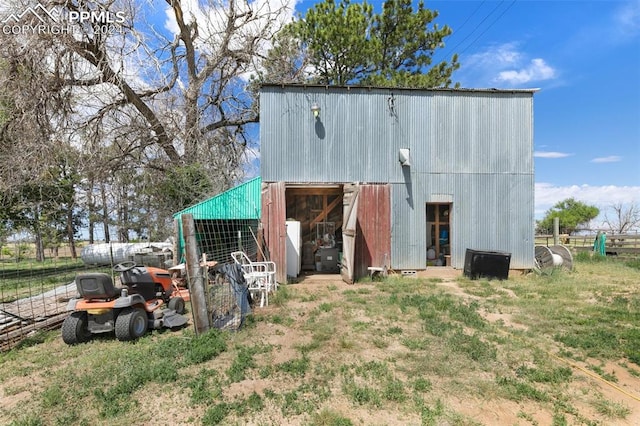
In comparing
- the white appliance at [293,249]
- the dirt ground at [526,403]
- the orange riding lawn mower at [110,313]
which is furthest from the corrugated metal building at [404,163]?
the dirt ground at [526,403]

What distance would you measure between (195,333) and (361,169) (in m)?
6.25

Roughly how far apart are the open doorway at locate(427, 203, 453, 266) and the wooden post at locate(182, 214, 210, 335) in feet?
25.3

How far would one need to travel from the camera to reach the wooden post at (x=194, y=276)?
4.39 meters

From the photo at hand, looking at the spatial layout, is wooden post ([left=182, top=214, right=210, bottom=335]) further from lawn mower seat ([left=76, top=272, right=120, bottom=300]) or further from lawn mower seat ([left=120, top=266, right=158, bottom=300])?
lawn mower seat ([left=120, top=266, right=158, bottom=300])

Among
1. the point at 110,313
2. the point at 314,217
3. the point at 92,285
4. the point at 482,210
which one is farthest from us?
the point at 314,217

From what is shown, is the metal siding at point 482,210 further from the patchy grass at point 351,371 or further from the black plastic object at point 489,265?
the patchy grass at point 351,371

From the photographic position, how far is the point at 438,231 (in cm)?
1052

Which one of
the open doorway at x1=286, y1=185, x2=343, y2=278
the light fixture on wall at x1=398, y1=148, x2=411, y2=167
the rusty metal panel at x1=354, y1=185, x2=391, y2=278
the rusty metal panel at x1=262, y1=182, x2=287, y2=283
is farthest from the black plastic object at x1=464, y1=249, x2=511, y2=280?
the rusty metal panel at x1=262, y1=182, x2=287, y2=283

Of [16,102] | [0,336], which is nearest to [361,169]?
[0,336]

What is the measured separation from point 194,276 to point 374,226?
18.9 feet

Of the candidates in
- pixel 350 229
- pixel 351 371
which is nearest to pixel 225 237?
pixel 350 229

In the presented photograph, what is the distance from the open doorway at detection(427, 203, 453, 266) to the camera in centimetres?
1037

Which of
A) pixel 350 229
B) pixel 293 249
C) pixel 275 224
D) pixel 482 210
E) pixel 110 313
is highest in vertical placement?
pixel 482 210

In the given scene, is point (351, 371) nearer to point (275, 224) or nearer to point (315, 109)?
point (275, 224)
